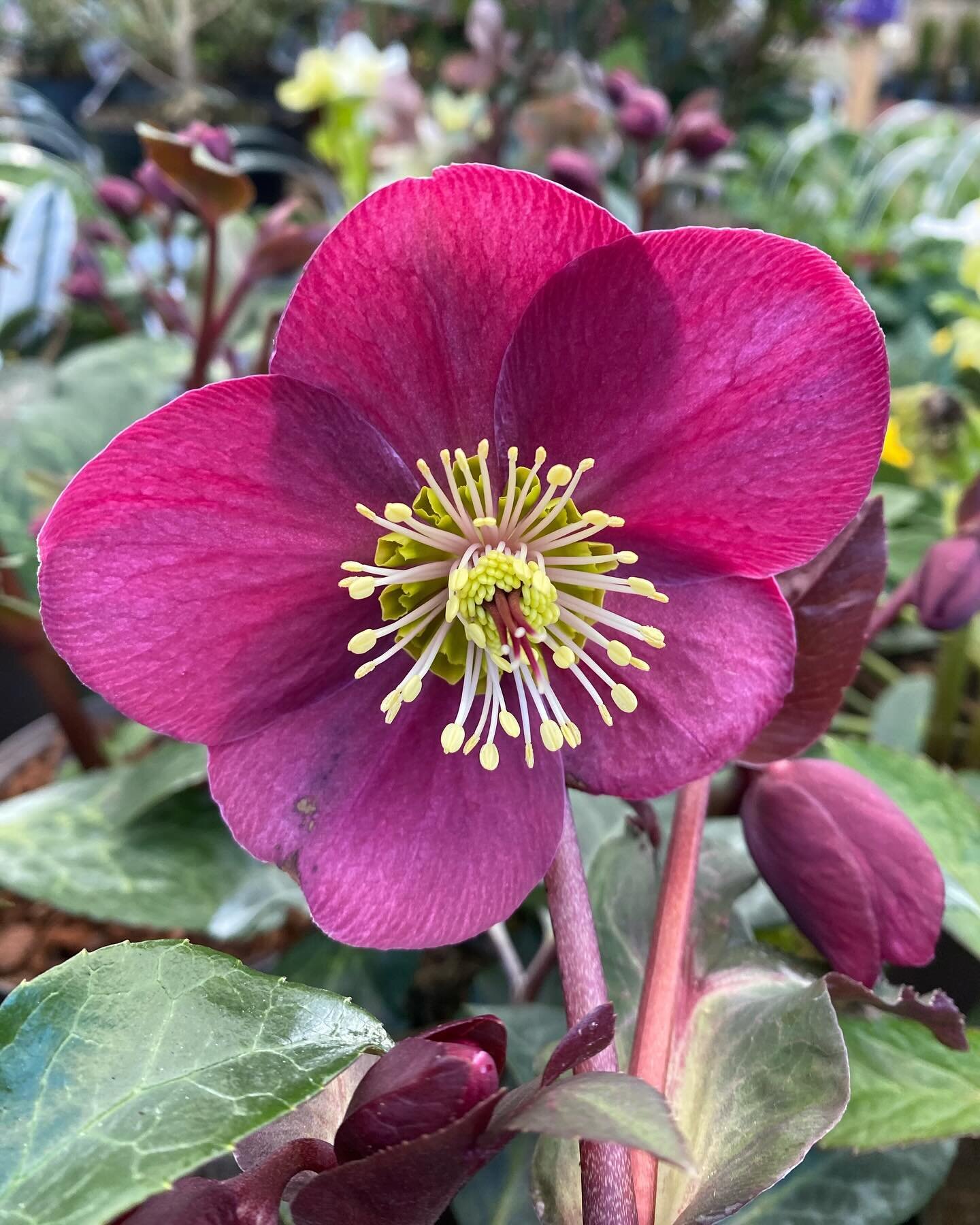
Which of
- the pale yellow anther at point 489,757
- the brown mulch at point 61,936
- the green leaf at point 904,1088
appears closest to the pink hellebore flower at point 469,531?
the pale yellow anther at point 489,757

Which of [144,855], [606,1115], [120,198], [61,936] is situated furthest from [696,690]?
[120,198]

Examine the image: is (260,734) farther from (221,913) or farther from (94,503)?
(221,913)

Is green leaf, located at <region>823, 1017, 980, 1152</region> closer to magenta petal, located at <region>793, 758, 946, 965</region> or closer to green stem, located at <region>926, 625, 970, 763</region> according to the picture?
magenta petal, located at <region>793, 758, 946, 965</region>

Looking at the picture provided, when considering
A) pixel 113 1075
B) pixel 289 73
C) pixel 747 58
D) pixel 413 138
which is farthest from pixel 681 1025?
pixel 289 73

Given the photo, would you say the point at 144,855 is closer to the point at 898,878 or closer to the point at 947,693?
the point at 898,878

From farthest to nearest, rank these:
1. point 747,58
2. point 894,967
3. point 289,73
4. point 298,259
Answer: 1. point 289,73
2. point 747,58
3. point 298,259
4. point 894,967

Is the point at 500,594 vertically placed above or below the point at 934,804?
above

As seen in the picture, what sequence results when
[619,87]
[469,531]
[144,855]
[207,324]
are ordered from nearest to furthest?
1. [469,531]
2. [144,855]
3. [207,324]
4. [619,87]

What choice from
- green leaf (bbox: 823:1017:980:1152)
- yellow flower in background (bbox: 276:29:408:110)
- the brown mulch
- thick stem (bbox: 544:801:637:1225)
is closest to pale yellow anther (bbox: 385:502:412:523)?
thick stem (bbox: 544:801:637:1225)
